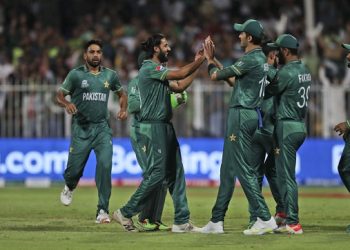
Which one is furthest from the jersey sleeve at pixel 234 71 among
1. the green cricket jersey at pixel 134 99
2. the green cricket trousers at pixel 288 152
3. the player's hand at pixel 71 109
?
the player's hand at pixel 71 109

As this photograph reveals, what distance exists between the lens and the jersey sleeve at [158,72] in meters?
15.4

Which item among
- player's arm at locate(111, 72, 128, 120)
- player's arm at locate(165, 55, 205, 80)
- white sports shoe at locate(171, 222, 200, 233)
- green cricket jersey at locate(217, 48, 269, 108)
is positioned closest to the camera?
player's arm at locate(165, 55, 205, 80)

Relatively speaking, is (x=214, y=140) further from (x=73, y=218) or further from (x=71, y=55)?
(x=73, y=218)

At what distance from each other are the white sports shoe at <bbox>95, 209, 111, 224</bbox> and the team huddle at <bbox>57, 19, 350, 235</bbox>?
998 millimetres

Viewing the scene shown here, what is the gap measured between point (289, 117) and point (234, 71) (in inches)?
43.7

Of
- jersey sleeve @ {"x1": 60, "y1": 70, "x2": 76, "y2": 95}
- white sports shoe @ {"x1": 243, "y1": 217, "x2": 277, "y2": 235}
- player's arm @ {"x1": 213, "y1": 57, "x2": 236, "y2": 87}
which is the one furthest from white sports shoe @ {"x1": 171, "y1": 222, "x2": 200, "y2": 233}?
jersey sleeve @ {"x1": 60, "y1": 70, "x2": 76, "y2": 95}

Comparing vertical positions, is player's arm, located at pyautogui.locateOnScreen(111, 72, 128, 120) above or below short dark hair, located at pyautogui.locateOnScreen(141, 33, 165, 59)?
below

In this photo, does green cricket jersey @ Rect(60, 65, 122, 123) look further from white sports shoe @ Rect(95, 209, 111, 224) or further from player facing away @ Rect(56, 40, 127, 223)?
white sports shoe @ Rect(95, 209, 111, 224)

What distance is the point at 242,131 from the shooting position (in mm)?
15078

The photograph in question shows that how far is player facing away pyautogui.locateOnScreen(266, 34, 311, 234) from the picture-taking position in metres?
15.4

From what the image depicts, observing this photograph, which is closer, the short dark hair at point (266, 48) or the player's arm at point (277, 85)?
Answer: the player's arm at point (277, 85)

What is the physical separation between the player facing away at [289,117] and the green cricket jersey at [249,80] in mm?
415

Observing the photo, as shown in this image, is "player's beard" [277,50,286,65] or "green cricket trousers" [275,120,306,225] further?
"player's beard" [277,50,286,65]

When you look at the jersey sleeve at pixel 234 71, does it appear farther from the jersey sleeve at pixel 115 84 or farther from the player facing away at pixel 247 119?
the jersey sleeve at pixel 115 84
